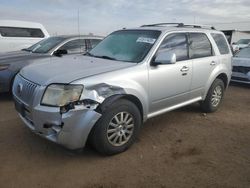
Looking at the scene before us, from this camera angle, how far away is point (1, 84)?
21.0 ft

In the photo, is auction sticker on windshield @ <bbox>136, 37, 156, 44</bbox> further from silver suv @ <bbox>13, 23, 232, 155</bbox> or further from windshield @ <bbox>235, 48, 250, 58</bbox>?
windshield @ <bbox>235, 48, 250, 58</bbox>

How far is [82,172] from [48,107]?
890 mm

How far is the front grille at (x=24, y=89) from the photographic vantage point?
12.2ft

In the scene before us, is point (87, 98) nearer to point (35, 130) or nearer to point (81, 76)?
point (81, 76)

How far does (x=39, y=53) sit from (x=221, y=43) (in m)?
4.43

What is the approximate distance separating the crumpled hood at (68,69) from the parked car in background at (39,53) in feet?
7.64

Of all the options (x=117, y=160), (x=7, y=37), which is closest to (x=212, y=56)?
(x=117, y=160)

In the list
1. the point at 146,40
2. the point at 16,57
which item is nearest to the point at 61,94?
the point at 146,40

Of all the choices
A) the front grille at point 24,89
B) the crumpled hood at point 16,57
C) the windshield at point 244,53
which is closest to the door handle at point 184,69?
the front grille at point 24,89

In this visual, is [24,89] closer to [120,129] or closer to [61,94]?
[61,94]

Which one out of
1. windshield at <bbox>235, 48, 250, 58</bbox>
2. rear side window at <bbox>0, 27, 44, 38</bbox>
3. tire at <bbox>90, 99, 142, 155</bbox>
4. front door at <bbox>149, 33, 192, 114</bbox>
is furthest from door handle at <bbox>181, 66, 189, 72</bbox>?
rear side window at <bbox>0, 27, 44, 38</bbox>

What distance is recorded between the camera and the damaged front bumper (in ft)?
11.1

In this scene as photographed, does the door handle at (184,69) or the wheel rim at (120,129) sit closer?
the wheel rim at (120,129)

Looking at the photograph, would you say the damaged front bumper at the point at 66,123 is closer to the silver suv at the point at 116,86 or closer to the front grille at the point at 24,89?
the silver suv at the point at 116,86
